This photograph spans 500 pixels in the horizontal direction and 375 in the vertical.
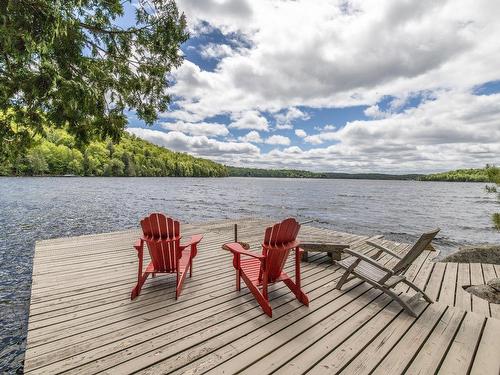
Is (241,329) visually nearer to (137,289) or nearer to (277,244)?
(277,244)

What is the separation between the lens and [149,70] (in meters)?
6.44

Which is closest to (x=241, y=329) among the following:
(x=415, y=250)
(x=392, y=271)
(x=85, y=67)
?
(x=392, y=271)

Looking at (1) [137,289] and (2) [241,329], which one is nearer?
(2) [241,329]

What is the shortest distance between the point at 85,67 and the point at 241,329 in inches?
211

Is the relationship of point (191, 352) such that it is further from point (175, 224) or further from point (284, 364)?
point (175, 224)

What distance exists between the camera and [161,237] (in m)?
4.01

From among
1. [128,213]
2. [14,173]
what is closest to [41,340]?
[128,213]

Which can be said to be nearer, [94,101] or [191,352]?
[191,352]

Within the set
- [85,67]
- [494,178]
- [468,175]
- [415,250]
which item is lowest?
[415,250]

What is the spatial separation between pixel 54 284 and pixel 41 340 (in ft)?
6.09

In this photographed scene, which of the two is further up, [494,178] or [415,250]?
[494,178]

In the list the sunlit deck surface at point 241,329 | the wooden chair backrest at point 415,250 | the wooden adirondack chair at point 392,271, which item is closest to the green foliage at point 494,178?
the sunlit deck surface at point 241,329

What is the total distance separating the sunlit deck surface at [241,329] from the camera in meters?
2.59

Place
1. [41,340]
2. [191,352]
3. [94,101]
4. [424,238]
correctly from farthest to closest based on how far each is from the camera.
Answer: [94,101]
[424,238]
[41,340]
[191,352]
